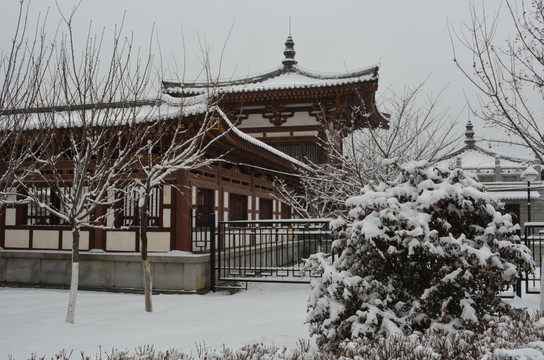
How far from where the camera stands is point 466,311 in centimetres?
503

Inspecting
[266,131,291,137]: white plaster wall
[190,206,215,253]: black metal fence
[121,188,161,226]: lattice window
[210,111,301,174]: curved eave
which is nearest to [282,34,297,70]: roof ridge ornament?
[266,131,291,137]: white plaster wall

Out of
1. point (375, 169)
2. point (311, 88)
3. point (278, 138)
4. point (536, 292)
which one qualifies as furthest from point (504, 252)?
point (278, 138)

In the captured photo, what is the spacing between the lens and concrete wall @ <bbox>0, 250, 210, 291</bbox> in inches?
399

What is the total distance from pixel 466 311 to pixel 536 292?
224 inches

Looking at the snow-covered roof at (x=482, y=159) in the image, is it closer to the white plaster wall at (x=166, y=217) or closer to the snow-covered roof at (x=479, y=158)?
the snow-covered roof at (x=479, y=158)

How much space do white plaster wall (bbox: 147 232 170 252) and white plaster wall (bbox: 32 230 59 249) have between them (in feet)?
8.12

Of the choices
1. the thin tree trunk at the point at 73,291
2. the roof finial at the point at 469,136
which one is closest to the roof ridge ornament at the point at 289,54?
the roof finial at the point at 469,136

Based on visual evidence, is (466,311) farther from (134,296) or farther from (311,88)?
(311,88)

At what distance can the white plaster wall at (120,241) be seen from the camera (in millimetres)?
10725

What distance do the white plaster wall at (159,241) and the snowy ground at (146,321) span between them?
1110mm

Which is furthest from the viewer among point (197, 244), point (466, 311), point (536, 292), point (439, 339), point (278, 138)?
point (278, 138)

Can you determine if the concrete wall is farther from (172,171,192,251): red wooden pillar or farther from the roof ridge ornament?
the roof ridge ornament

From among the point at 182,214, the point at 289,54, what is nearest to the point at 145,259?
the point at 182,214

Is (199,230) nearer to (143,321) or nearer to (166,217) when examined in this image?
(166,217)
